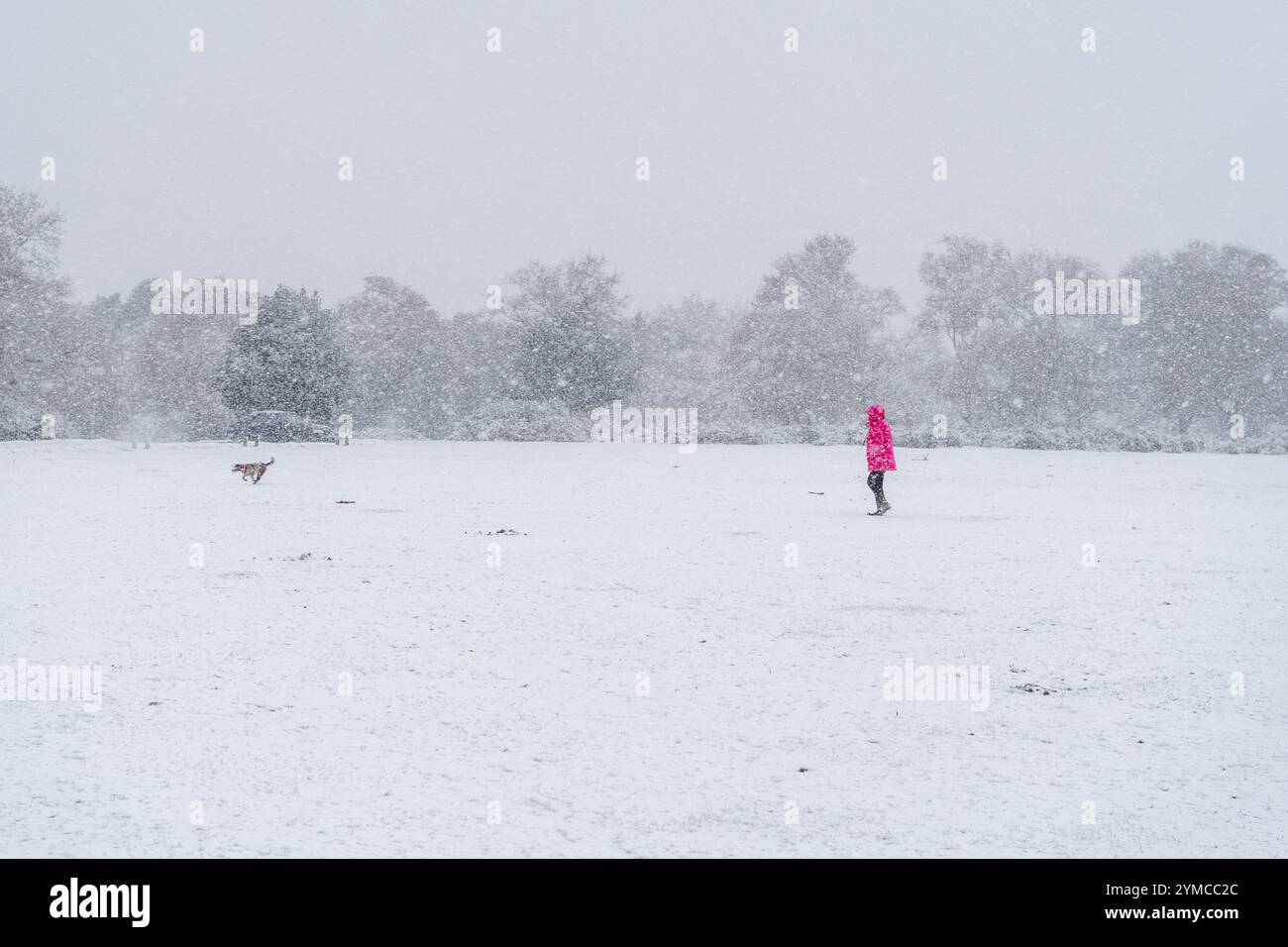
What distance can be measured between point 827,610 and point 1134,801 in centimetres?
471

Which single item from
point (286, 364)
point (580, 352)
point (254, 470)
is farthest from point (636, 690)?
point (580, 352)

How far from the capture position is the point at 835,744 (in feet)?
19.0

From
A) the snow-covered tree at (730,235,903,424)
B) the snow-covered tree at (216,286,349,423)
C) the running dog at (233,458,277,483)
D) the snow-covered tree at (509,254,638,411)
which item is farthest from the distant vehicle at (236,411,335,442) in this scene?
the snow-covered tree at (730,235,903,424)

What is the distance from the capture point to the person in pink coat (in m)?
18.1

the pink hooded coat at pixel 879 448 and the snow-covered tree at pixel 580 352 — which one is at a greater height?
the snow-covered tree at pixel 580 352

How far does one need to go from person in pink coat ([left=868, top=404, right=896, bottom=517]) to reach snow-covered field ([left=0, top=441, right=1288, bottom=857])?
267 centimetres

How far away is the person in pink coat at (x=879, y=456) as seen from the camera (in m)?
18.1

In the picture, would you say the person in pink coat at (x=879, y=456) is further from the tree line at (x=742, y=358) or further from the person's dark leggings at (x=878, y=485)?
the tree line at (x=742, y=358)

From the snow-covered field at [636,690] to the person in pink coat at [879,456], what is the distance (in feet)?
8.77

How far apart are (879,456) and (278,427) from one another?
1476 inches

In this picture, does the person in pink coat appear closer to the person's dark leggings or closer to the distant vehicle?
the person's dark leggings

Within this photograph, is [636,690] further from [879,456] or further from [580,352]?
[580,352]

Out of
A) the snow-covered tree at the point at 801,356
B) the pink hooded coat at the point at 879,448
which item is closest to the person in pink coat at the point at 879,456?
the pink hooded coat at the point at 879,448
